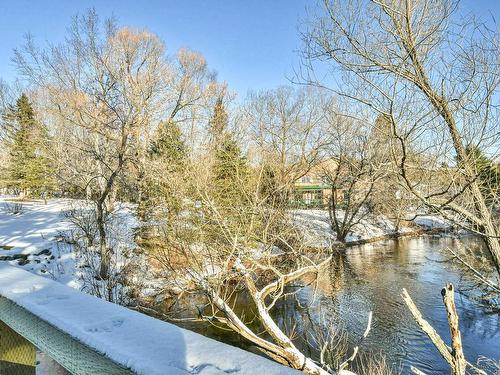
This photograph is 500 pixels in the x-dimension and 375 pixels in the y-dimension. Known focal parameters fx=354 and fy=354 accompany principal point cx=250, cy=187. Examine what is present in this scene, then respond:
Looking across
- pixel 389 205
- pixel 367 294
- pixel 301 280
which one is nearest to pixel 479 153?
pixel 367 294

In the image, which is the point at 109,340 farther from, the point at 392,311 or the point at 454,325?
the point at 392,311

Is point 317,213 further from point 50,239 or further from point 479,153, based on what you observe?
point 479,153

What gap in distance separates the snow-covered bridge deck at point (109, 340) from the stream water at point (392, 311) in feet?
18.6

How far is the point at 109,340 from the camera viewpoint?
885 mm

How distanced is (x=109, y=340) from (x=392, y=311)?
10.5 m

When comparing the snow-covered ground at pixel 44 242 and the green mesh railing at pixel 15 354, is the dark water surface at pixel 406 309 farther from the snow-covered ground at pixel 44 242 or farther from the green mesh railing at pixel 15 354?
the snow-covered ground at pixel 44 242

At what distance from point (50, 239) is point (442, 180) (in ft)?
41.1

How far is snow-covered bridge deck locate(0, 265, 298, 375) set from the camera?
0.80m

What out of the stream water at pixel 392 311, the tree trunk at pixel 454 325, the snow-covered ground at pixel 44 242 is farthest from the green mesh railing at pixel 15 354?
the snow-covered ground at pixel 44 242

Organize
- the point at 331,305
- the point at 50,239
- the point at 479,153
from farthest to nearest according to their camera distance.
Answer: the point at 50,239 → the point at 331,305 → the point at 479,153

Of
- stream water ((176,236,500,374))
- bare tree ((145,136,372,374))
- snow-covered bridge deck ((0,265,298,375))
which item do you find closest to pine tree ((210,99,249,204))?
bare tree ((145,136,372,374))

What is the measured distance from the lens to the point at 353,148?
1825 cm

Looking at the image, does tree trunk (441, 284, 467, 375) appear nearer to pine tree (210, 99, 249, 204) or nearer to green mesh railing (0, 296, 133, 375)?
green mesh railing (0, 296, 133, 375)

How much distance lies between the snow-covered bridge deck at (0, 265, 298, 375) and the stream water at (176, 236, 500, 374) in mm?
5677
